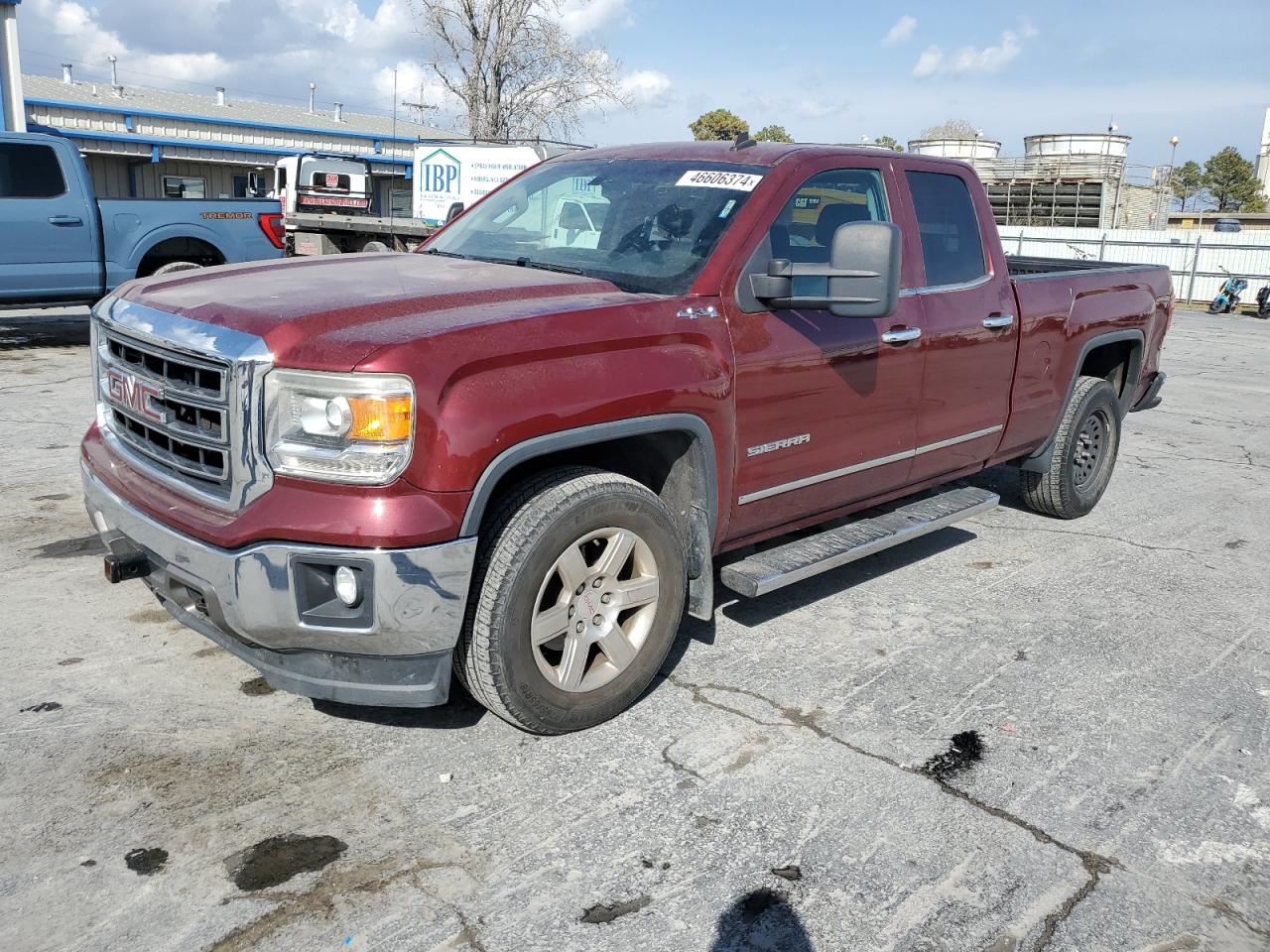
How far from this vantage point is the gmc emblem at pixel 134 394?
10.9 feet

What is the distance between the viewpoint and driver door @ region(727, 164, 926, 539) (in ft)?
12.6

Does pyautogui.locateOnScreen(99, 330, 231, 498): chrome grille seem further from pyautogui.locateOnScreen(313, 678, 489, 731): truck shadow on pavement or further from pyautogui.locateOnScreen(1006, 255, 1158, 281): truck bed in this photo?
pyautogui.locateOnScreen(1006, 255, 1158, 281): truck bed

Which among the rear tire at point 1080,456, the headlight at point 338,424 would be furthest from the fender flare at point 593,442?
the rear tire at point 1080,456

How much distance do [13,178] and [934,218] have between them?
981 centimetres

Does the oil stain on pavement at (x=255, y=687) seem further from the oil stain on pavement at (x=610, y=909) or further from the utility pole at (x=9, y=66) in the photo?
the utility pole at (x=9, y=66)

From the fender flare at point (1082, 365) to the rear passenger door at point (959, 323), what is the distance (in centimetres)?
72

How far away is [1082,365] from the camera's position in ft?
20.5

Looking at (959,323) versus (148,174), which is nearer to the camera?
(959,323)

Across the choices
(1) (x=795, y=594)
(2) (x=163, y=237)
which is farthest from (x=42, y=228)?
(1) (x=795, y=594)

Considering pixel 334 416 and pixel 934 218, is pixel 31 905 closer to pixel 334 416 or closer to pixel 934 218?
pixel 334 416

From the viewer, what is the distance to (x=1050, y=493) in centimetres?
607

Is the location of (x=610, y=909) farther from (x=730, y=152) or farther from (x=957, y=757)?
(x=730, y=152)

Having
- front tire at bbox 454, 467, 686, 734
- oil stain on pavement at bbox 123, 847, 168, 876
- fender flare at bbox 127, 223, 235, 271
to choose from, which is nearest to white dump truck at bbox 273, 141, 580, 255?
fender flare at bbox 127, 223, 235, 271

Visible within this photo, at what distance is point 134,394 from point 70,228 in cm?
886
